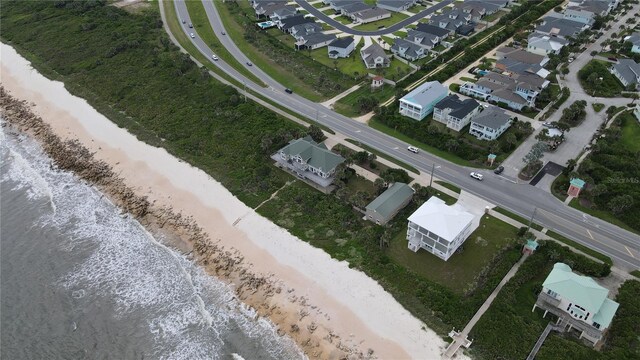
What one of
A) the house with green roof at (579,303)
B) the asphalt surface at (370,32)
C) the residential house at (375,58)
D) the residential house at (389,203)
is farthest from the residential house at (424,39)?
the house with green roof at (579,303)

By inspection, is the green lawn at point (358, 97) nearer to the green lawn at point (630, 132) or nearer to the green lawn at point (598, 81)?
the green lawn at point (598, 81)

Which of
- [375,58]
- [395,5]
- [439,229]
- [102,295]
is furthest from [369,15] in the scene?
[102,295]

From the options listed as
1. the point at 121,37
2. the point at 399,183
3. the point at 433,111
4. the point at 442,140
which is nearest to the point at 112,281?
the point at 399,183

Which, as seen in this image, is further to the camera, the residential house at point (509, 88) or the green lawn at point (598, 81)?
the green lawn at point (598, 81)

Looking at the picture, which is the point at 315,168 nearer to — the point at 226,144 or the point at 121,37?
the point at 226,144

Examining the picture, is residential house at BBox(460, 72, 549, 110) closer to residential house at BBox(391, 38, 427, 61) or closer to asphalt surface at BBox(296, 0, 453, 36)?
residential house at BBox(391, 38, 427, 61)

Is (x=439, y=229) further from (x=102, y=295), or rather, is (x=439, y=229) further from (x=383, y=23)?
(x=383, y=23)

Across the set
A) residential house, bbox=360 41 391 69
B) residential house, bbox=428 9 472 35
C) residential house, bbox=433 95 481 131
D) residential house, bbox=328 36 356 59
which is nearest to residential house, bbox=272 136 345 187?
residential house, bbox=433 95 481 131
